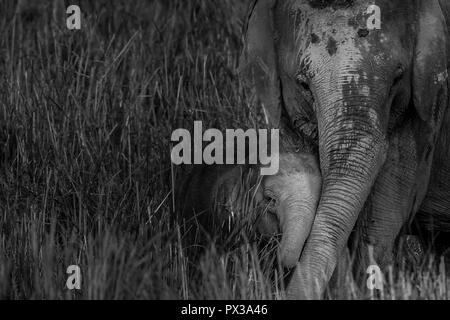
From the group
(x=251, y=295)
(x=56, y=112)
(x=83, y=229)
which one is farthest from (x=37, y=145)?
(x=251, y=295)

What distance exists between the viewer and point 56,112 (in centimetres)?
671

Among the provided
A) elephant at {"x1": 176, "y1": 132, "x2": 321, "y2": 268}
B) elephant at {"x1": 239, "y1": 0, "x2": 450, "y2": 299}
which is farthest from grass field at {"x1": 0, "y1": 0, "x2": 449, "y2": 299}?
elephant at {"x1": 239, "y1": 0, "x2": 450, "y2": 299}

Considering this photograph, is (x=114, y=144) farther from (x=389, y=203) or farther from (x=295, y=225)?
(x=389, y=203)

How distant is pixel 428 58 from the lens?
5.43m

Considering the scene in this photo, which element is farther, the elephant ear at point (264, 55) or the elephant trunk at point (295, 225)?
the elephant ear at point (264, 55)

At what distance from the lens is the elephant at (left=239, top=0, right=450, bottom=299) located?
5.17 metres

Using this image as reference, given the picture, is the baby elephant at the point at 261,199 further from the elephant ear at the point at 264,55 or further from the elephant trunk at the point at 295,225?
the elephant ear at the point at 264,55

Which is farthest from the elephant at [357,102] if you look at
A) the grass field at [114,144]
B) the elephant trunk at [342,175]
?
the grass field at [114,144]

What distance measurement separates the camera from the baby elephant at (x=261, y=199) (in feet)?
18.1

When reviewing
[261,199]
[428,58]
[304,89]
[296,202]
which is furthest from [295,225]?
[428,58]

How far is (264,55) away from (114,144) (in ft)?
3.63

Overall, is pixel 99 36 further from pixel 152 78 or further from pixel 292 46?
pixel 292 46

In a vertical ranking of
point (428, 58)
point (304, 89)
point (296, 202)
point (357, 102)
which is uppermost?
point (428, 58)

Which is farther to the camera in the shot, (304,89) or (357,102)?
(304,89)
